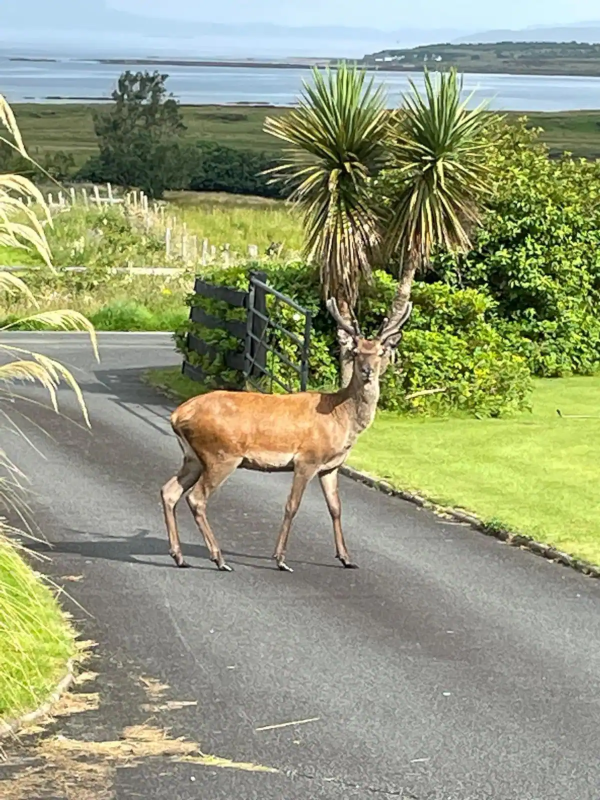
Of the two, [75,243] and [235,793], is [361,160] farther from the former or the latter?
[75,243]

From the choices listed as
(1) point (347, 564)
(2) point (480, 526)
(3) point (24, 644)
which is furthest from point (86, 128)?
(3) point (24, 644)

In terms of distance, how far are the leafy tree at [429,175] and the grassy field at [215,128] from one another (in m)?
95.0

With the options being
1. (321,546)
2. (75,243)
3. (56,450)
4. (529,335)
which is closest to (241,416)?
(321,546)

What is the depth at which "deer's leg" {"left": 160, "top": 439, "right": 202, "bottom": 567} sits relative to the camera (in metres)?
13.1

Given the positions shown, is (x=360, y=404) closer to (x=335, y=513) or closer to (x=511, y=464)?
(x=335, y=513)

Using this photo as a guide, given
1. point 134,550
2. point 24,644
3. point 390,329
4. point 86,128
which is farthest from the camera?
point 86,128

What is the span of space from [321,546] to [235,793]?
612cm

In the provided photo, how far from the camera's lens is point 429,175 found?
23.8 metres

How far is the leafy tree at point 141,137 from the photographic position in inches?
3836

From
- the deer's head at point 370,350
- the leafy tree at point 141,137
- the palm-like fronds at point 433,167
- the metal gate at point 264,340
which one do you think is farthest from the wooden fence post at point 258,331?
the leafy tree at point 141,137

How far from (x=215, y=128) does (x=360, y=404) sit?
158 m

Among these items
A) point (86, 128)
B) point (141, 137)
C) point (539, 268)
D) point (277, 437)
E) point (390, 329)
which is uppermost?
point (390, 329)

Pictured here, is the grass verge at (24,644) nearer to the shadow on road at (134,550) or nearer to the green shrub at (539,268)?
the shadow on road at (134,550)

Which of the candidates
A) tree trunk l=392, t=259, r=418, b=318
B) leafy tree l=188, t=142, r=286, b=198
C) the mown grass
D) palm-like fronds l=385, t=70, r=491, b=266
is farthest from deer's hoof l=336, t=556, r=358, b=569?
leafy tree l=188, t=142, r=286, b=198
